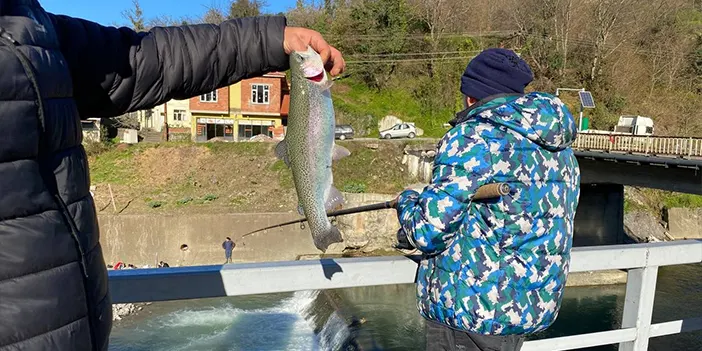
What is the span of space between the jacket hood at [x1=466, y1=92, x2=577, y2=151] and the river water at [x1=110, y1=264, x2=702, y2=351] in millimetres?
11048

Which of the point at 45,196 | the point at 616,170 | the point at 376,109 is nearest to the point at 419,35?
the point at 376,109

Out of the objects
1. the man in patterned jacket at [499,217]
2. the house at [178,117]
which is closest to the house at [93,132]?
the house at [178,117]

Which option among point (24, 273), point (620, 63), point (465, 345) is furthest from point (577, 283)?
point (620, 63)

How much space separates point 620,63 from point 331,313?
102ft

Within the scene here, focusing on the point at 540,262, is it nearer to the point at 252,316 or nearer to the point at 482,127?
the point at 482,127

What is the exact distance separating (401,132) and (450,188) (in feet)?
94.5

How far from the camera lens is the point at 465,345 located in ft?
6.73

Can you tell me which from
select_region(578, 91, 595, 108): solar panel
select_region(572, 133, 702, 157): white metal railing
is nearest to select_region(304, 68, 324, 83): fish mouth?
select_region(572, 133, 702, 157): white metal railing

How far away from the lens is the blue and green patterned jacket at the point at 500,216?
6.13ft

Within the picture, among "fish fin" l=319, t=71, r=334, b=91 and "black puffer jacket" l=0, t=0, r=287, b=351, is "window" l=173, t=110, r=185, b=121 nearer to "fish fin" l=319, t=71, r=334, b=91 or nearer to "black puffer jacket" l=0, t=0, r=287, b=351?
"fish fin" l=319, t=71, r=334, b=91

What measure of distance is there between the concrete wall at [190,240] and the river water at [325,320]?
13.2ft

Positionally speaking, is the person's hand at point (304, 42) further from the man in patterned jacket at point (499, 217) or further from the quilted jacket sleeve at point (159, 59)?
the man in patterned jacket at point (499, 217)

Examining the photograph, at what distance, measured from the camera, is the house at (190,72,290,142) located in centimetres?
3238

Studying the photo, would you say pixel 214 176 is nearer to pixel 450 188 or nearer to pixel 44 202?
pixel 450 188
